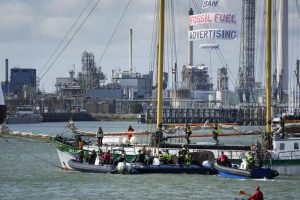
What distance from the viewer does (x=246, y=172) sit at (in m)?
54.8

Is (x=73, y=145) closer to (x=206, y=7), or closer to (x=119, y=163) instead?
(x=119, y=163)

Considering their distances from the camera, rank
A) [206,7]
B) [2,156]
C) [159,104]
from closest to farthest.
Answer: [159,104]
[2,156]
[206,7]

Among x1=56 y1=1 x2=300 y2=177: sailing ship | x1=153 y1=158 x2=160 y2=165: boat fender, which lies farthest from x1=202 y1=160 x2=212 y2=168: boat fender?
x1=153 y1=158 x2=160 y2=165: boat fender

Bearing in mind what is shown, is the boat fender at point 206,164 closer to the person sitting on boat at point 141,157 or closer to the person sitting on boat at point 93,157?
the person sitting on boat at point 141,157

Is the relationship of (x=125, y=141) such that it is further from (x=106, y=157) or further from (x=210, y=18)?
(x=210, y=18)

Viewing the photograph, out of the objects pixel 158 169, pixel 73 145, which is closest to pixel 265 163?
pixel 158 169

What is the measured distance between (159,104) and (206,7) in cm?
5500

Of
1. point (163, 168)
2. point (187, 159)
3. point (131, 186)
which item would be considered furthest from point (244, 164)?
point (131, 186)

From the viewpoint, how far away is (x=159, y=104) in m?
63.1

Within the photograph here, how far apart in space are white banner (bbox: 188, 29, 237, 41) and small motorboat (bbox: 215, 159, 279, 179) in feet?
176

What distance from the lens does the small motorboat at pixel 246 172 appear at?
54.7 meters

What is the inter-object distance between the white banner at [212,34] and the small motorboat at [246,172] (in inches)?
2117

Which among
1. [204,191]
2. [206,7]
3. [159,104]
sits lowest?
[204,191]

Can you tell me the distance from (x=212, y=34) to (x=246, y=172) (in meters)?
55.6
